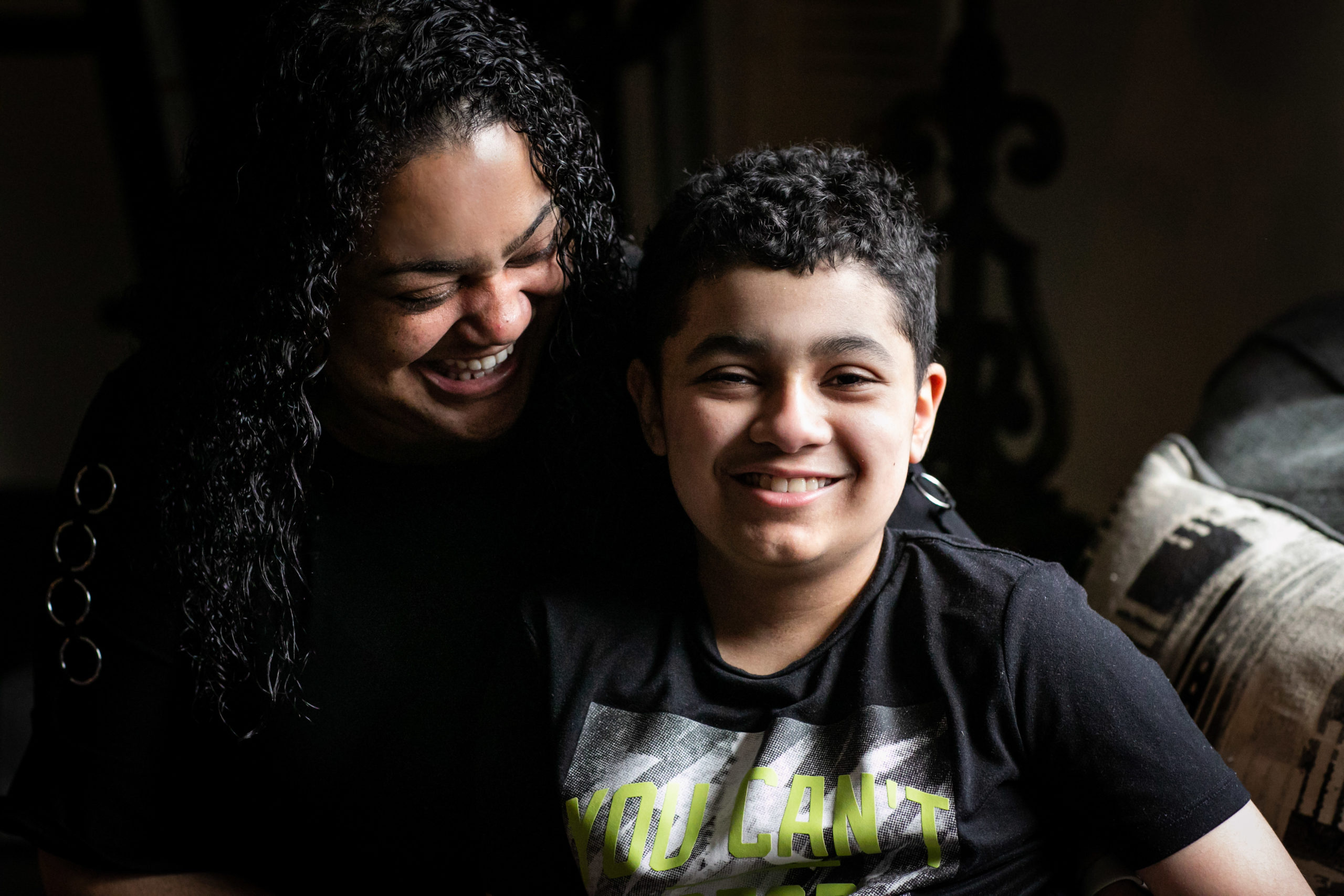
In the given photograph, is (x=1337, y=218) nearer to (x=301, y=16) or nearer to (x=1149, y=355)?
(x=1149, y=355)

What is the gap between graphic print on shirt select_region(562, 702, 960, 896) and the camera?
910 millimetres

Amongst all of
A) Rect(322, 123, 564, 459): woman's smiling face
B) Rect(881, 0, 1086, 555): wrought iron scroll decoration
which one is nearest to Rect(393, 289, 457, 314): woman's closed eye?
Rect(322, 123, 564, 459): woman's smiling face

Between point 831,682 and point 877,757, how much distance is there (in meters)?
0.08

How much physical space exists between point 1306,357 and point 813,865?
0.85 meters

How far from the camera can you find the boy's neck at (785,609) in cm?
100

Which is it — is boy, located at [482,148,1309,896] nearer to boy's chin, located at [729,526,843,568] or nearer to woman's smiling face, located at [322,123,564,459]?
boy's chin, located at [729,526,843,568]

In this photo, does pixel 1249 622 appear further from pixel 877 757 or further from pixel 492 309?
pixel 492 309

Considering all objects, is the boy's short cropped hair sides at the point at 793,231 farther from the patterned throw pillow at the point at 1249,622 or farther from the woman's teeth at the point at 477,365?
the patterned throw pillow at the point at 1249,622

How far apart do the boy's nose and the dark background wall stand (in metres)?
0.52

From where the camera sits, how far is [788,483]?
919 mm

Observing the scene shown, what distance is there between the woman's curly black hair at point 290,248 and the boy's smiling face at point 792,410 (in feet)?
0.70

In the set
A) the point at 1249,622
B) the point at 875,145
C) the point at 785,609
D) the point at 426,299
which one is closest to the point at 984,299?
the point at 875,145

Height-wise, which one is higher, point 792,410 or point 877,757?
point 792,410

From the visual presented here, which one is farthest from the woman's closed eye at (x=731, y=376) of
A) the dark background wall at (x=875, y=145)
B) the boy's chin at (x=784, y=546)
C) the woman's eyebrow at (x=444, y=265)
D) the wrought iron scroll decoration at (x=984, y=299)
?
the wrought iron scroll decoration at (x=984, y=299)
